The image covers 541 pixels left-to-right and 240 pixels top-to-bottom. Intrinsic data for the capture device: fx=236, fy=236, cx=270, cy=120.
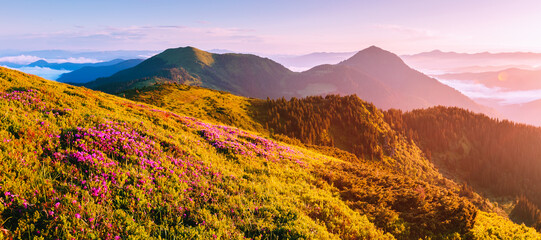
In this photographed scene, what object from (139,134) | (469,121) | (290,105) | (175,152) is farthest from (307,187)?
(469,121)

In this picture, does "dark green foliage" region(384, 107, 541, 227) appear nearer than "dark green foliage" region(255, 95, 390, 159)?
No

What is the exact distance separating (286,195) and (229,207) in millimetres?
3939

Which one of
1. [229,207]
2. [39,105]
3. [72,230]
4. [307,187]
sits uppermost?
[39,105]

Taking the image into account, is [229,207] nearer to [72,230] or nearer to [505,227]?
[72,230]

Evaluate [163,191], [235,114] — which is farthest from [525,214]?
[163,191]

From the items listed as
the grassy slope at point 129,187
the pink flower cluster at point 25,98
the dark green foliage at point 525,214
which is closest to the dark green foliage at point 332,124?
the grassy slope at point 129,187

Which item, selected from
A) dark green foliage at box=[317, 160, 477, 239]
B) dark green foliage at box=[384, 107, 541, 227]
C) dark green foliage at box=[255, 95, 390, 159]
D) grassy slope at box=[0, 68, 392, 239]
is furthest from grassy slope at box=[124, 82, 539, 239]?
dark green foliage at box=[384, 107, 541, 227]

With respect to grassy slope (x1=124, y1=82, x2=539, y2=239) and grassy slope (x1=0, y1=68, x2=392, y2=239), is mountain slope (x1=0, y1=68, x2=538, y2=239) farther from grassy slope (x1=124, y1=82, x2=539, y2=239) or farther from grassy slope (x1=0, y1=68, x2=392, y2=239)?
grassy slope (x1=124, y1=82, x2=539, y2=239)

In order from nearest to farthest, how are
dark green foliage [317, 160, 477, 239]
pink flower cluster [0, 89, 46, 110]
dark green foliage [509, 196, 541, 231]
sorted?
pink flower cluster [0, 89, 46, 110]
dark green foliage [317, 160, 477, 239]
dark green foliage [509, 196, 541, 231]

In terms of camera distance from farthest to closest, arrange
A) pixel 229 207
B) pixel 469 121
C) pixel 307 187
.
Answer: pixel 469 121 < pixel 307 187 < pixel 229 207

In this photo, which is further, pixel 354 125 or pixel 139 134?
pixel 354 125

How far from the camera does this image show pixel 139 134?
14.4 m

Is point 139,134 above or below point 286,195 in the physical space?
above

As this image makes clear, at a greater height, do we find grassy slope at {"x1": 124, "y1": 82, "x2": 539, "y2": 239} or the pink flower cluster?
the pink flower cluster
